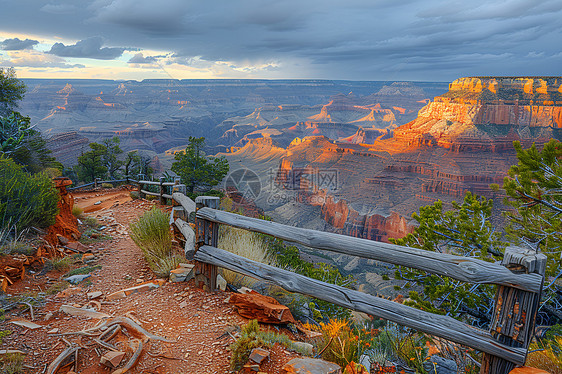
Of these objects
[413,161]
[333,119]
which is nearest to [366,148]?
[413,161]

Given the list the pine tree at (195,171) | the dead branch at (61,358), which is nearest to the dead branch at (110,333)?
the dead branch at (61,358)

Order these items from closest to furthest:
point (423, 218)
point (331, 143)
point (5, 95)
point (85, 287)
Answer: point (85, 287), point (423, 218), point (5, 95), point (331, 143)

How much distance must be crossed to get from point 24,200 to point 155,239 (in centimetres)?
272

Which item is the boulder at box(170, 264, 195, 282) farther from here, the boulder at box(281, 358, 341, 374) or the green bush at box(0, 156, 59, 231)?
the green bush at box(0, 156, 59, 231)

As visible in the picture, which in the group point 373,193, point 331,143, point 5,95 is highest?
point 5,95

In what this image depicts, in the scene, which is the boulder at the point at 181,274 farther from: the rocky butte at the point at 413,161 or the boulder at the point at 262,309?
the rocky butte at the point at 413,161

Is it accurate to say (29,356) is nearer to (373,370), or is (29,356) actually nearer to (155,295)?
(155,295)

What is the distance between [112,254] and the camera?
6.43m

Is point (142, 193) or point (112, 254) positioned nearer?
point (112, 254)

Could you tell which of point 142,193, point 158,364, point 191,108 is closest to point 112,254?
point 158,364

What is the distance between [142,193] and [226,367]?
36.1 feet

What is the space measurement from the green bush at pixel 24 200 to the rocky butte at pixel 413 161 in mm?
67888

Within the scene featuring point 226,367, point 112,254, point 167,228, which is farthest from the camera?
point 112,254

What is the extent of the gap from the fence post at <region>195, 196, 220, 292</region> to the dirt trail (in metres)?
0.18
